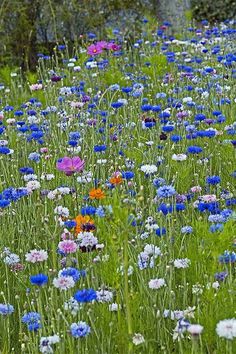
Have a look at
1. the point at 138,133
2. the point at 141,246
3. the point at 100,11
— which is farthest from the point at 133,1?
the point at 141,246

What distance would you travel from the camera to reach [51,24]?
8.23m

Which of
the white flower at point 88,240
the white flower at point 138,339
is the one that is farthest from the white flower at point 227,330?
the white flower at point 88,240

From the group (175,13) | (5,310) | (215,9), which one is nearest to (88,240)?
(5,310)

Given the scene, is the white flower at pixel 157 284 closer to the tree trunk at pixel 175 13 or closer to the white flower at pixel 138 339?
the white flower at pixel 138 339

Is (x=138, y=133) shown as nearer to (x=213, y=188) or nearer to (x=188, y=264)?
(x=213, y=188)

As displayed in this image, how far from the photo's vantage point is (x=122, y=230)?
196cm

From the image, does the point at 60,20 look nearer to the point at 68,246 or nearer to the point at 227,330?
the point at 68,246

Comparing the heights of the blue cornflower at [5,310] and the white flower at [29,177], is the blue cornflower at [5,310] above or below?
below

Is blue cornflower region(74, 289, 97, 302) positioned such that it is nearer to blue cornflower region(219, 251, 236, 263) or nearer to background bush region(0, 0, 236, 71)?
blue cornflower region(219, 251, 236, 263)

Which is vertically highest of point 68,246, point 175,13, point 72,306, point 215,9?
point 175,13

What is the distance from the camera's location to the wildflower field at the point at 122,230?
196cm

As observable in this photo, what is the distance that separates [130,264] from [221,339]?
0.57m

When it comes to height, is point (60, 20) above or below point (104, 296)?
above

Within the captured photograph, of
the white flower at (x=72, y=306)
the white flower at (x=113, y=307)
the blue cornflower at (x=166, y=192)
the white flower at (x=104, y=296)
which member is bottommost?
the white flower at (x=113, y=307)
